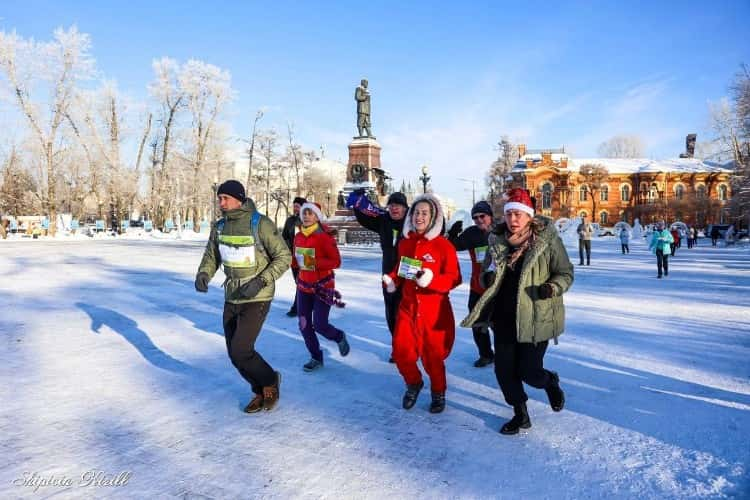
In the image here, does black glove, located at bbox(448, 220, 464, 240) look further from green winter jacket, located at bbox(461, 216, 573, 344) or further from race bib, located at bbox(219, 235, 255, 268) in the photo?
race bib, located at bbox(219, 235, 255, 268)

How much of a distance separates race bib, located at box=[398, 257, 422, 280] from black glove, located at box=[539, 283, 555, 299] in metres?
0.97

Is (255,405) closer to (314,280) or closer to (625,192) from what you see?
(314,280)

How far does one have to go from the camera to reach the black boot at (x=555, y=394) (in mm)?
3550

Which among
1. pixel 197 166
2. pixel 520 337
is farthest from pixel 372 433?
pixel 197 166

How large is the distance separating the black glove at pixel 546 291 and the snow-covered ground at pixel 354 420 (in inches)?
39.5

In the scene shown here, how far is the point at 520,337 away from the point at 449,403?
109 cm

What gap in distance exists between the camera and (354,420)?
3605 millimetres

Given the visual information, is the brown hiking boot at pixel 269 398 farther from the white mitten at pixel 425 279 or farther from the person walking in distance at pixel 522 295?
the person walking in distance at pixel 522 295

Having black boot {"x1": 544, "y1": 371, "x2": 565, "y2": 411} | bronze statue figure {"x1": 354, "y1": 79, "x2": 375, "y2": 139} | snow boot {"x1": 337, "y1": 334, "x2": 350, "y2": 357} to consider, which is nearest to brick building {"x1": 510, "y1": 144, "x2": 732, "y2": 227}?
bronze statue figure {"x1": 354, "y1": 79, "x2": 375, "y2": 139}

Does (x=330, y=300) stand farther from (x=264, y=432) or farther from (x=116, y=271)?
(x=116, y=271)

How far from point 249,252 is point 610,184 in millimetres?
71137

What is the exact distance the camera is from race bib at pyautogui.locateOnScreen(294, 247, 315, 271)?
496cm

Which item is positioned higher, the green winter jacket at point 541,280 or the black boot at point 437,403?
the green winter jacket at point 541,280

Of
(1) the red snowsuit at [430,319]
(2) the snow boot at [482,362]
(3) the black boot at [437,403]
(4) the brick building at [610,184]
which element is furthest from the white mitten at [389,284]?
(4) the brick building at [610,184]
